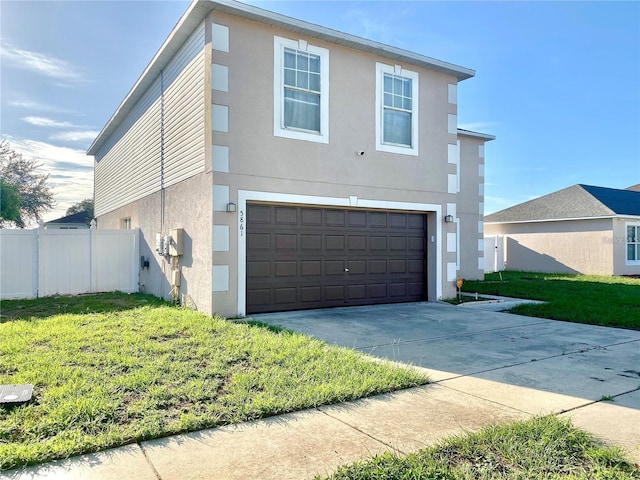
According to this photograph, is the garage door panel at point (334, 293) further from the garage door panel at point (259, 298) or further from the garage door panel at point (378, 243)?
the garage door panel at point (259, 298)

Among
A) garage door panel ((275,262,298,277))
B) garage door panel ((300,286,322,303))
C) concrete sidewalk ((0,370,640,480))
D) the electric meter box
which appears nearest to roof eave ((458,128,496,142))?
garage door panel ((300,286,322,303))

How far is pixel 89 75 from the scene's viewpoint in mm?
13516

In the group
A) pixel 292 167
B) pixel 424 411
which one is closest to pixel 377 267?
pixel 292 167

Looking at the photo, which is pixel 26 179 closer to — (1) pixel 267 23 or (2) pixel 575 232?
(1) pixel 267 23

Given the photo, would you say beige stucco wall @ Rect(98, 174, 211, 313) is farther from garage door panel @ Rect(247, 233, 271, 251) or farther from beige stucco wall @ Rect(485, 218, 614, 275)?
beige stucco wall @ Rect(485, 218, 614, 275)

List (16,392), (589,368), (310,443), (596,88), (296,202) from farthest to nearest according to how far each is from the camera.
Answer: (596,88)
(296,202)
(589,368)
(16,392)
(310,443)

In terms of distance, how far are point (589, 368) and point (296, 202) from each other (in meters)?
5.94

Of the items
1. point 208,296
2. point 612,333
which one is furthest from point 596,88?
point 208,296

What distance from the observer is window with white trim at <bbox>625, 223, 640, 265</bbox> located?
20.1m

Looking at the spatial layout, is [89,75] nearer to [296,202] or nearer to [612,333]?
[296,202]

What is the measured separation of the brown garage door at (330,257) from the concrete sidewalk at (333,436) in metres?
5.07

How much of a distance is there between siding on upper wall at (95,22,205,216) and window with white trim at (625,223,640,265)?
20.2m

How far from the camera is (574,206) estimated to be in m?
21.5

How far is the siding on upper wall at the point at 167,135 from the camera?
8.90m
